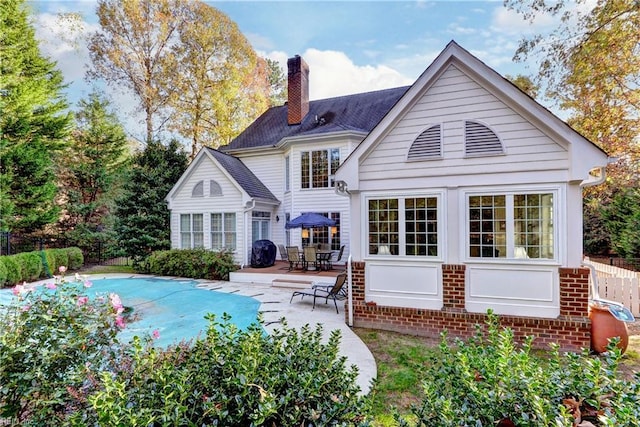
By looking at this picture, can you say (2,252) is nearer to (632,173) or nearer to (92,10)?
(92,10)

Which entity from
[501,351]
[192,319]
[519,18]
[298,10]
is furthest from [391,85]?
[501,351]

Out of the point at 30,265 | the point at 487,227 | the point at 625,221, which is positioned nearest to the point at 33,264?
the point at 30,265

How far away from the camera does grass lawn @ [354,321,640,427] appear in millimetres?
3838

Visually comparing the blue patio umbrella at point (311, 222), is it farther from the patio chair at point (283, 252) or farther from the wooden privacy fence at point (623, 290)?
the wooden privacy fence at point (623, 290)

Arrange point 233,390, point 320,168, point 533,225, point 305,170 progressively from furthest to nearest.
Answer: point 305,170
point 320,168
point 533,225
point 233,390

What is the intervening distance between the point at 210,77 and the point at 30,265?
16.3 m

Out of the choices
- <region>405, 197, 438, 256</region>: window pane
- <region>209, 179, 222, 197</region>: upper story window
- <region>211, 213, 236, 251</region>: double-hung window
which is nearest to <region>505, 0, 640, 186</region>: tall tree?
<region>405, 197, 438, 256</region>: window pane

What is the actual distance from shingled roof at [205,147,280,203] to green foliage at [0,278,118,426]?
11.3 m

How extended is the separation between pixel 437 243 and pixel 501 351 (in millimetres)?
4325

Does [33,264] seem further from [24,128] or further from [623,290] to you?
[623,290]

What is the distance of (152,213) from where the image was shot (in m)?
16.5

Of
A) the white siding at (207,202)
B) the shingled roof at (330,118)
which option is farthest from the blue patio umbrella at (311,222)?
the shingled roof at (330,118)

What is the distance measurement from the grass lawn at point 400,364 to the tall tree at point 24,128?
61.1ft

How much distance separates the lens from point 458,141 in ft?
20.7
